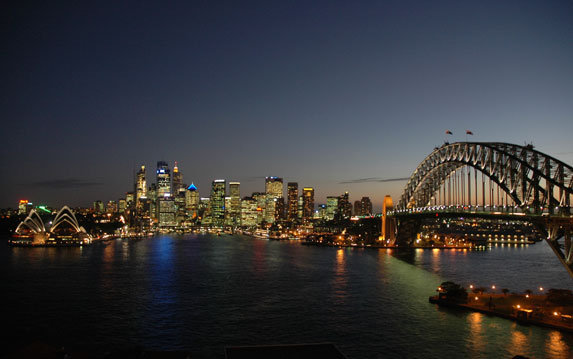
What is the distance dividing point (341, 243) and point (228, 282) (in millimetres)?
79762

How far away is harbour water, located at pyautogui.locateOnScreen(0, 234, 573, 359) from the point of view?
28062 mm

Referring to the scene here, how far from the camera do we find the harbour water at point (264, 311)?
2806 cm

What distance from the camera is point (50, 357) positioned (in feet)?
61.3

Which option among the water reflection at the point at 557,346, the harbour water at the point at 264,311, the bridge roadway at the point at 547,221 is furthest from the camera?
the bridge roadway at the point at 547,221

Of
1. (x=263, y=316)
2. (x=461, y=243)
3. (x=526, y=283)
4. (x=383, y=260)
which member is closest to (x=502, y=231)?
(x=461, y=243)

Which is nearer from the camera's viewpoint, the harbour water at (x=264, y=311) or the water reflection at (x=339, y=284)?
the harbour water at (x=264, y=311)

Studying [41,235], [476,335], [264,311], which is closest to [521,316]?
[476,335]

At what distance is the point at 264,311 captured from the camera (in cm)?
3647

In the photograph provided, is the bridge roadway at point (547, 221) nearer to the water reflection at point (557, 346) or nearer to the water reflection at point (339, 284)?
the water reflection at point (557, 346)

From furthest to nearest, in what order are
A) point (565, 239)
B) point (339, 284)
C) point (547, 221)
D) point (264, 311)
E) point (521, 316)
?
1. point (339, 284)
2. point (547, 221)
3. point (264, 311)
4. point (565, 239)
5. point (521, 316)

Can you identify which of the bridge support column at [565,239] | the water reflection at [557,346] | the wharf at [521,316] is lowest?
the water reflection at [557,346]

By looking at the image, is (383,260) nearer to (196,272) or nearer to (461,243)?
(196,272)

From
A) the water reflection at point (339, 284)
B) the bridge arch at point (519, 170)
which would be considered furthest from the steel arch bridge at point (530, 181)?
the water reflection at point (339, 284)

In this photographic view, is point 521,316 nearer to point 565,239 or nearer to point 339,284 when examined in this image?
point 565,239
